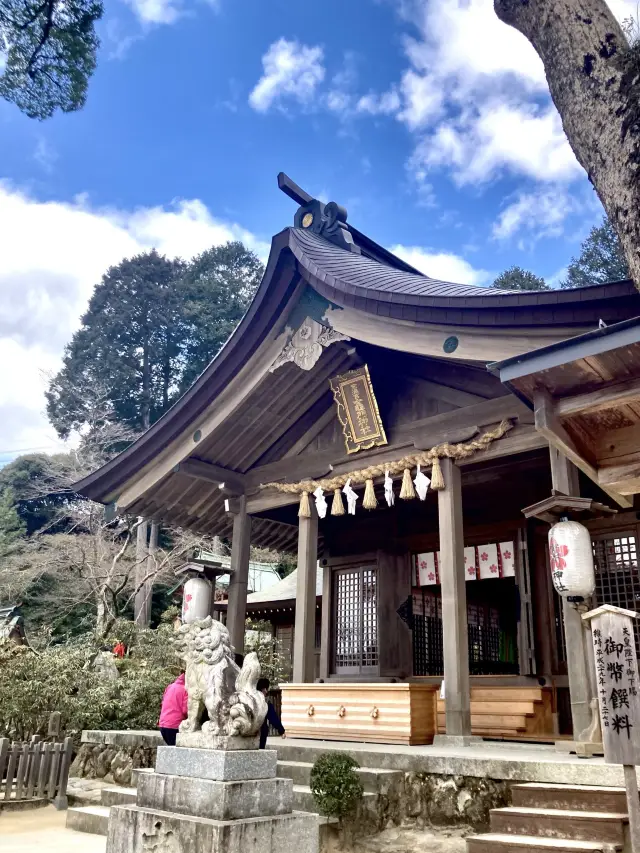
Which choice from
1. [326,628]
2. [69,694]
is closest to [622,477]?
[326,628]

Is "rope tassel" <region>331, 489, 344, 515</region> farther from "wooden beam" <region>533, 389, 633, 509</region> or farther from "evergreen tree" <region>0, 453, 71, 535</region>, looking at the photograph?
"evergreen tree" <region>0, 453, 71, 535</region>

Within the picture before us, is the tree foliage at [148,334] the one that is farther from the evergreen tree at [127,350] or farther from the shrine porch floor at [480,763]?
the shrine porch floor at [480,763]

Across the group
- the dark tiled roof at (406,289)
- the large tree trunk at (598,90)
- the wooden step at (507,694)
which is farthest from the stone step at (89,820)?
the large tree trunk at (598,90)

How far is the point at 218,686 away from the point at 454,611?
11.5 ft

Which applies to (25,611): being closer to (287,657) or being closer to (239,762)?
(287,657)

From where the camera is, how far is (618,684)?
171 inches

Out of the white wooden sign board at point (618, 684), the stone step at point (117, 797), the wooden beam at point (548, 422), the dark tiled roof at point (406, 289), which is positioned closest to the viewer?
the white wooden sign board at point (618, 684)

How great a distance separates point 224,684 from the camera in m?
5.08

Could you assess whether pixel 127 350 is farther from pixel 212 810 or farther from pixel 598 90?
pixel 598 90

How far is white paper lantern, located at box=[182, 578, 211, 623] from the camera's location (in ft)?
33.1

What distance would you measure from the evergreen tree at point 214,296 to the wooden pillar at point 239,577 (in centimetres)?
2613

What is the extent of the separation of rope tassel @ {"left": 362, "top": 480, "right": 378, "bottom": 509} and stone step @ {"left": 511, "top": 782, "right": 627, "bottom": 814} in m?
4.18

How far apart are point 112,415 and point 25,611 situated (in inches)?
459

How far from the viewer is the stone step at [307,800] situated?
5914 mm
